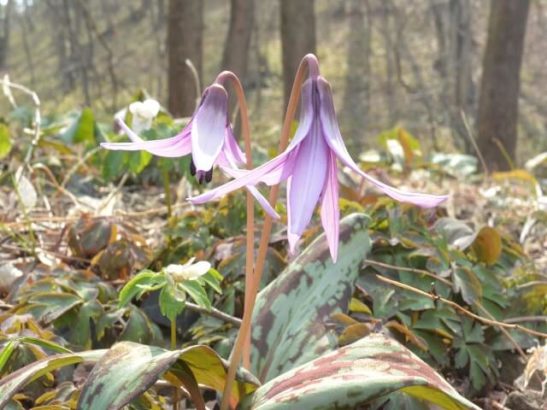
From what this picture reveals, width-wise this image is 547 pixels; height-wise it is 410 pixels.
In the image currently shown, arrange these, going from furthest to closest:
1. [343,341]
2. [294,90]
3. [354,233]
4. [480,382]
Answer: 1. [480,382]
2. [354,233]
3. [343,341]
4. [294,90]

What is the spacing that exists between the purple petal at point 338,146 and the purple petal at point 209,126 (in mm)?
145

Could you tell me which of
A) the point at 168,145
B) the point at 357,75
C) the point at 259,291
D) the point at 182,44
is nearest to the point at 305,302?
the point at 259,291

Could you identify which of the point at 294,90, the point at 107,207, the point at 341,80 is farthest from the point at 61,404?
the point at 341,80

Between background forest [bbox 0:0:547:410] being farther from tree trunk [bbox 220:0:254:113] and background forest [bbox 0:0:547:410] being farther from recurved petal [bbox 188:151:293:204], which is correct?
tree trunk [bbox 220:0:254:113]

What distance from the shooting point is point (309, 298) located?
140cm

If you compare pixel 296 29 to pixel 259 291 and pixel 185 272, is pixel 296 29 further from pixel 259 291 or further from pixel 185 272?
pixel 185 272

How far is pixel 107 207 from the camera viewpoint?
8.02 feet

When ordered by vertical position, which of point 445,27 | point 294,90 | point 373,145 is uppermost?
point 294,90

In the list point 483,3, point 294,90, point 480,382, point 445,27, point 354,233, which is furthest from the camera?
point 483,3

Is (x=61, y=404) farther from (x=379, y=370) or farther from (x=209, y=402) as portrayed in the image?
(x=379, y=370)

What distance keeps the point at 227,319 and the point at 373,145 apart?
14991 millimetres

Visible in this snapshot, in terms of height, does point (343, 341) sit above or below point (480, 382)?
above

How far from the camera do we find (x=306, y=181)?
99 centimetres

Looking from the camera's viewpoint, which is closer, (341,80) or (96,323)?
(96,323)
